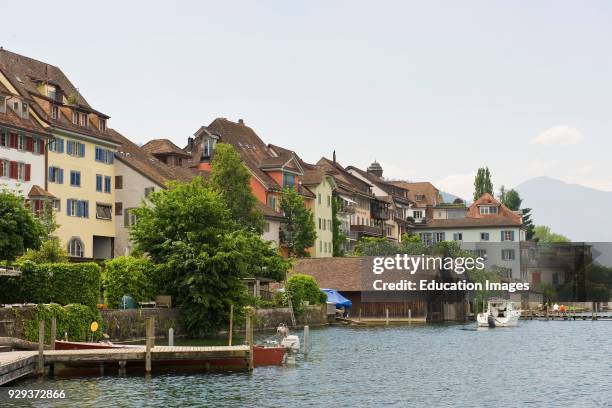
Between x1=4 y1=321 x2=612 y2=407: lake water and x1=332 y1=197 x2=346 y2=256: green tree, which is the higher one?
x1=332 y1=197 x2=346 y2=256: green tree

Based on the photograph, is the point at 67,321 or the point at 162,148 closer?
the point at 67,321

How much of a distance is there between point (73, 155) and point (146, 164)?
12.7 m

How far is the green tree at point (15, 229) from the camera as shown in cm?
6544

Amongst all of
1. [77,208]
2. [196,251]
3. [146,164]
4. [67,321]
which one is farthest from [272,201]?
[67,321]

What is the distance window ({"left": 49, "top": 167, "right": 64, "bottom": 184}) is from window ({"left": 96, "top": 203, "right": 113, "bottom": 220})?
23.5ft

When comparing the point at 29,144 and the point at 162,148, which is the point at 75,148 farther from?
the point at 162,148

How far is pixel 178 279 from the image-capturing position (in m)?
80.4

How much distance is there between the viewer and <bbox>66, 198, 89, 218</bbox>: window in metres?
101

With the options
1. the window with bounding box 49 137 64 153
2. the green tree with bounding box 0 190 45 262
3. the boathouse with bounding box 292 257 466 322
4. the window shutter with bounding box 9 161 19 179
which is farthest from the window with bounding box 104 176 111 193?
the green tree with bounding box 0 190 45 262

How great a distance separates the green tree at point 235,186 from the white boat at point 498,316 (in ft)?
98.7

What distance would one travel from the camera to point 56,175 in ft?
327

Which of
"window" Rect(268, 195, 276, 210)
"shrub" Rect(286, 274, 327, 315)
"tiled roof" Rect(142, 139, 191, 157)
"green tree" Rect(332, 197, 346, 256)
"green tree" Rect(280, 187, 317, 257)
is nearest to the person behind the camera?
"shrub" Rect(286, 274, 327, 315)

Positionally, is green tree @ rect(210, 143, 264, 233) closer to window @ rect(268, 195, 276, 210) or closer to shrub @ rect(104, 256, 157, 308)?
window @ rect(268, 195, 276, 210)

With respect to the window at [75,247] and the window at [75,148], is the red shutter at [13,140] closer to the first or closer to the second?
the window at [75,148]
